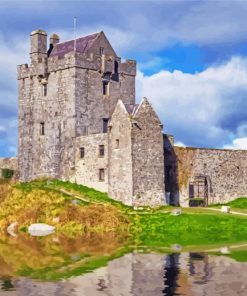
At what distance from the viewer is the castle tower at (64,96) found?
55281 mm

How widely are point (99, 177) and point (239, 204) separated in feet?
38.5

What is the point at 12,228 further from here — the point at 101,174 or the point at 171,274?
the point at 171,274

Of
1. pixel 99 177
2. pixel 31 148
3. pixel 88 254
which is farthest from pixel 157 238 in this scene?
pixel 31 148

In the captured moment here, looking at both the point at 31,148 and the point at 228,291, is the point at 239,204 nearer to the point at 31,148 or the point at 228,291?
the point at 31,148

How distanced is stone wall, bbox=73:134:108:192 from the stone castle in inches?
3.1

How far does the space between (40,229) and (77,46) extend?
2072 centimetres

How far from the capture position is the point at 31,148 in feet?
194

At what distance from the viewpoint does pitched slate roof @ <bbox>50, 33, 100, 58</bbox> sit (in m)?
57.2

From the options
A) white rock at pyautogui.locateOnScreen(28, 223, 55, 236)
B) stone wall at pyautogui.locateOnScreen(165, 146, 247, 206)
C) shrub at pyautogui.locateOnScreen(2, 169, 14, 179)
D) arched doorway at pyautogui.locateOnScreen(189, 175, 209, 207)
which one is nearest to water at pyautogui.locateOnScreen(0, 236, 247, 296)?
white rock at pyautogui.locateOnScreen(28, 223, 55, 236)

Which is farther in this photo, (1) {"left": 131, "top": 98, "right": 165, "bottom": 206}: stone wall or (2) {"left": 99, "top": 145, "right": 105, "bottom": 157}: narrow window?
(2) {"left": 99, "top": 145, "right": 105, "bottom": 157}: narrow window

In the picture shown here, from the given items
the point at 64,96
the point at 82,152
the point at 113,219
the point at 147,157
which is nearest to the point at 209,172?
the point at 147,157

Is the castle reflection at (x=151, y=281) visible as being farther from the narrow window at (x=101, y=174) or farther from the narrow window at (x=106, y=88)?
the narrow window at (x=106, y=88)

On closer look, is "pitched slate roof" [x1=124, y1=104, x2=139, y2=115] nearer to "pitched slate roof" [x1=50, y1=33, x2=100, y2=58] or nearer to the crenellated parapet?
"pitched slate roof" [x1=50, y1=33, x2=100, y2=58]

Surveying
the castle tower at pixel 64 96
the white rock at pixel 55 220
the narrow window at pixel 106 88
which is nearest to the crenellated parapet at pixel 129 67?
the castle tower at pixel 64 96
